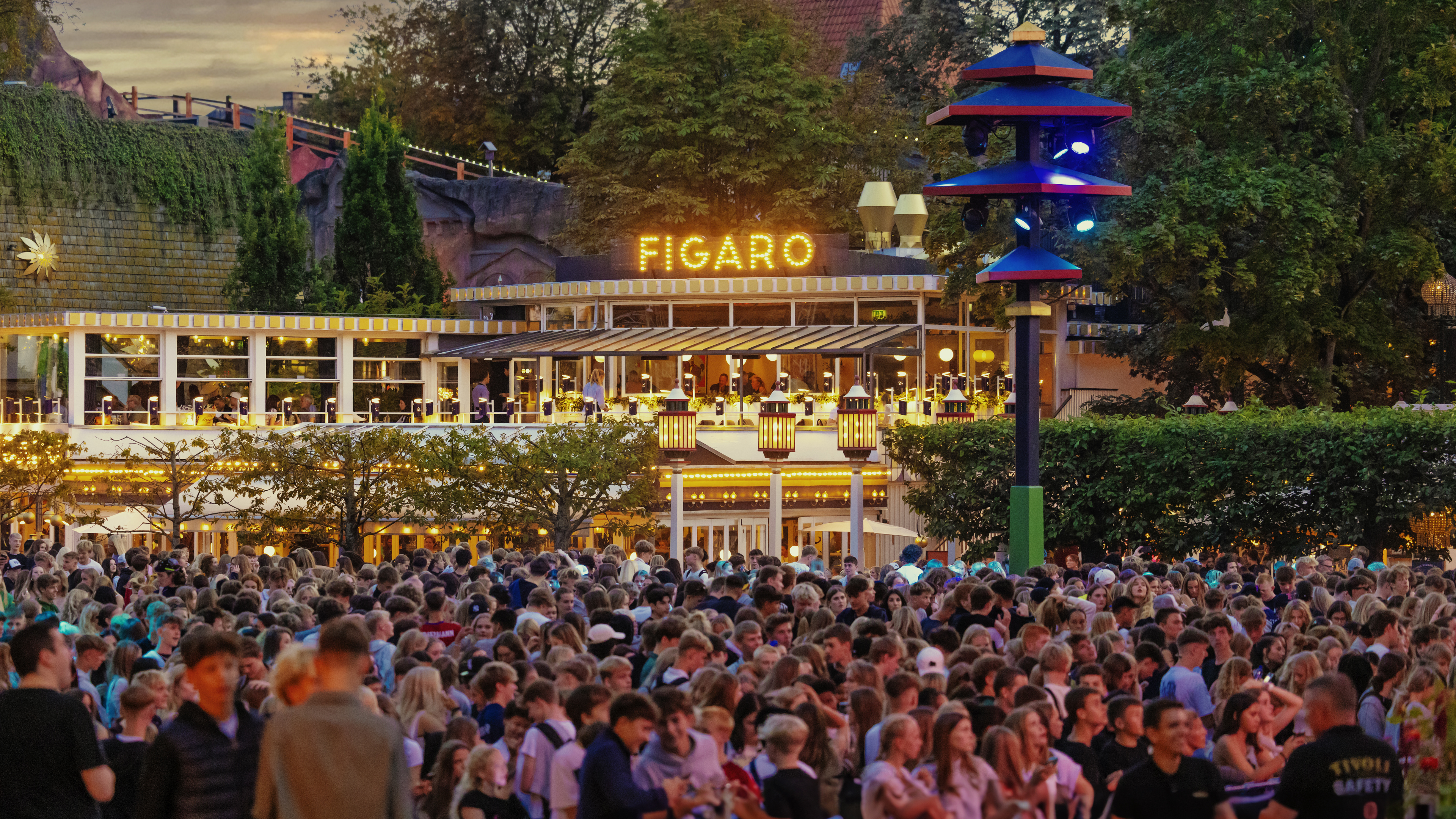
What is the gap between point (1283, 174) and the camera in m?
29.5

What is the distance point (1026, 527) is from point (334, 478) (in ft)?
39.0

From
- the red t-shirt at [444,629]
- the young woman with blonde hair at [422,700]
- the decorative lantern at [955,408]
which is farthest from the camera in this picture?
the decorative lantern at [955,408]

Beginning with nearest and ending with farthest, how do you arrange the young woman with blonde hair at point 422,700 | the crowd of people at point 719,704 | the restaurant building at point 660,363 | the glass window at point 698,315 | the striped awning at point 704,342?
the crowd of people at point 719,704, the young woman with blonde hair at point 422,700, the restaurant building at point 660,363, the striped awning at point 704,342, the glass window at point 698,315

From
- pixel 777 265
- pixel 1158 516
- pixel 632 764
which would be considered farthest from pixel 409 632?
pixel 777 265

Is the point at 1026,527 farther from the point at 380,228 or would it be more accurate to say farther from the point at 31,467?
the point at 380,228

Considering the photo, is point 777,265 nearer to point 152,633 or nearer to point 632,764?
point 152,633

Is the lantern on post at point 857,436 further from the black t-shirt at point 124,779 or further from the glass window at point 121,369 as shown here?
the black t-shirt at point 124,779

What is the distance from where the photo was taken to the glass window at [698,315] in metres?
37.7

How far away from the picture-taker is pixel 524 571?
46.7ft

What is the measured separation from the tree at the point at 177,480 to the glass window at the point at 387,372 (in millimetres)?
7471

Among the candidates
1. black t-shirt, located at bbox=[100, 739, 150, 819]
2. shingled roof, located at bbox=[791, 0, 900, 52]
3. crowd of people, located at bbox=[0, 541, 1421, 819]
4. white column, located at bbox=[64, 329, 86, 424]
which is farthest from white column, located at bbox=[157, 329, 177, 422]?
black t-shirt, located at bbox=[100, 739, 150, 819]

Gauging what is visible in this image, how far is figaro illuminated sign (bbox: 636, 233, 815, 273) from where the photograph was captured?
3691cm

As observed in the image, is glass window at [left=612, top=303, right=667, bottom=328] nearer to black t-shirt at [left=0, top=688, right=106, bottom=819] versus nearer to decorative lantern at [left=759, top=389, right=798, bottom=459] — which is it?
decorative lantern at [left=759, top=389, right=798, bottom=459]

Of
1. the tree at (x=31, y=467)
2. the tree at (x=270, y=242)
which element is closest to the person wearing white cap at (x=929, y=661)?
the tree at (x=31, y=467)
